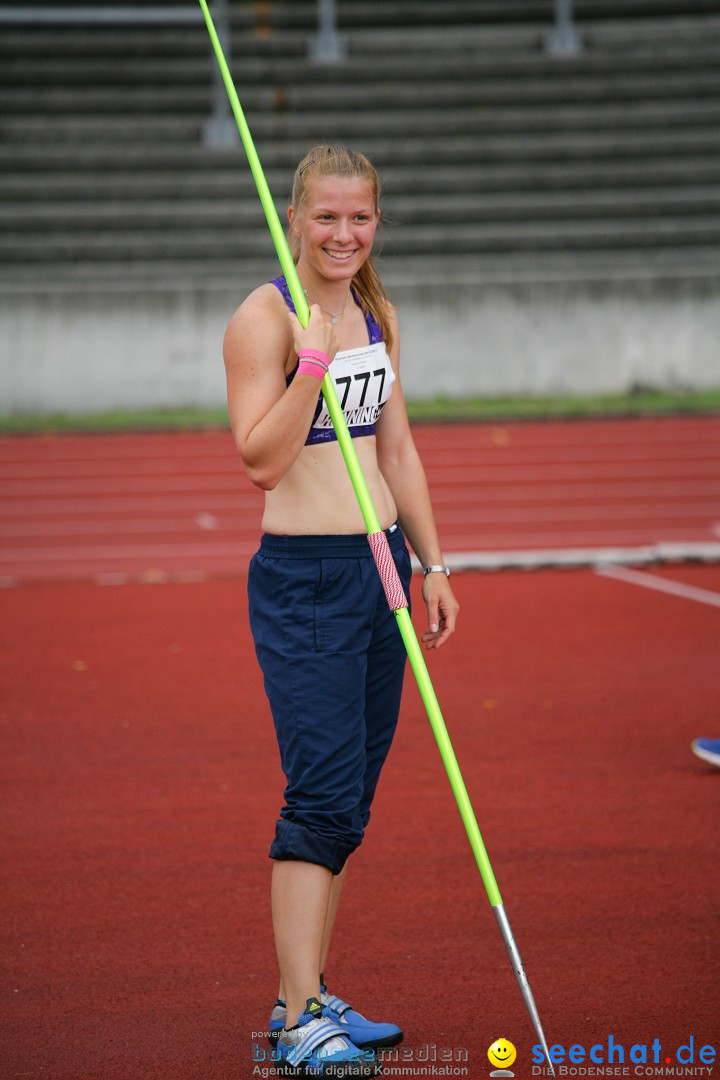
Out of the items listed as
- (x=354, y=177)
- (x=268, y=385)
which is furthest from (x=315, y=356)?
(x=354, y=177)

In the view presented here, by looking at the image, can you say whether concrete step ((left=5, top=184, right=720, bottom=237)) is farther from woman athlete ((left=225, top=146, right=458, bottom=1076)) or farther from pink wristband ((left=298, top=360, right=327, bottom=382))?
pink wristband ((left=298, top=360, right=327, bottom=382))

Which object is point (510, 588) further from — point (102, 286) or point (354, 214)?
point (102, 286)

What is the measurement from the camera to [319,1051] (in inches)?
115

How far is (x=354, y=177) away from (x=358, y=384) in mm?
414

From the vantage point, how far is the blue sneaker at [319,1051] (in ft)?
9.59

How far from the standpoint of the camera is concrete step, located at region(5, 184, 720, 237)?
18.9m

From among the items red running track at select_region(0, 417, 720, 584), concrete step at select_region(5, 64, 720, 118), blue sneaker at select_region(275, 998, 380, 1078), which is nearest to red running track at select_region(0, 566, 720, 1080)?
blue sneaker at select_region(275, 998, 380, 1078)

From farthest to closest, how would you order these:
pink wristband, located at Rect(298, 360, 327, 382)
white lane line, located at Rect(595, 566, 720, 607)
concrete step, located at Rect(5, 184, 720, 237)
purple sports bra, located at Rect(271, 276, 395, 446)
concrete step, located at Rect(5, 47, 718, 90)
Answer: concrete step, located at Rect(5, 47, 718, 90), concrete step, located at Rect(5, 184, 720, 237), white lane line, located at Rect(595, 566, 720, 607), purple sports bra, located at Rect(271, 276, 395, 446), pink wristband, located at Rect(298, 360, 327, 382)

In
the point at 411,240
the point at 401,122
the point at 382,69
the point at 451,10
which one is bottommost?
the point at 411,240

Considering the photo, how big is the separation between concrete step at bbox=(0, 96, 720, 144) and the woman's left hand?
16980mm

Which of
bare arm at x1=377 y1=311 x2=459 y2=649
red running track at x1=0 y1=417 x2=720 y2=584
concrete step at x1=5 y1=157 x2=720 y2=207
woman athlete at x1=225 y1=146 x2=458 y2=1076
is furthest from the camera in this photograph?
concrete step at x1=5 y1=157 x2=720 y2=207

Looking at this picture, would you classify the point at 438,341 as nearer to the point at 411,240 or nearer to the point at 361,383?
the point at 411,240

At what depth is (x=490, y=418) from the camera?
52.7ft

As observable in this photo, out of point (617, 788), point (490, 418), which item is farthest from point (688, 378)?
point (617, 788)
